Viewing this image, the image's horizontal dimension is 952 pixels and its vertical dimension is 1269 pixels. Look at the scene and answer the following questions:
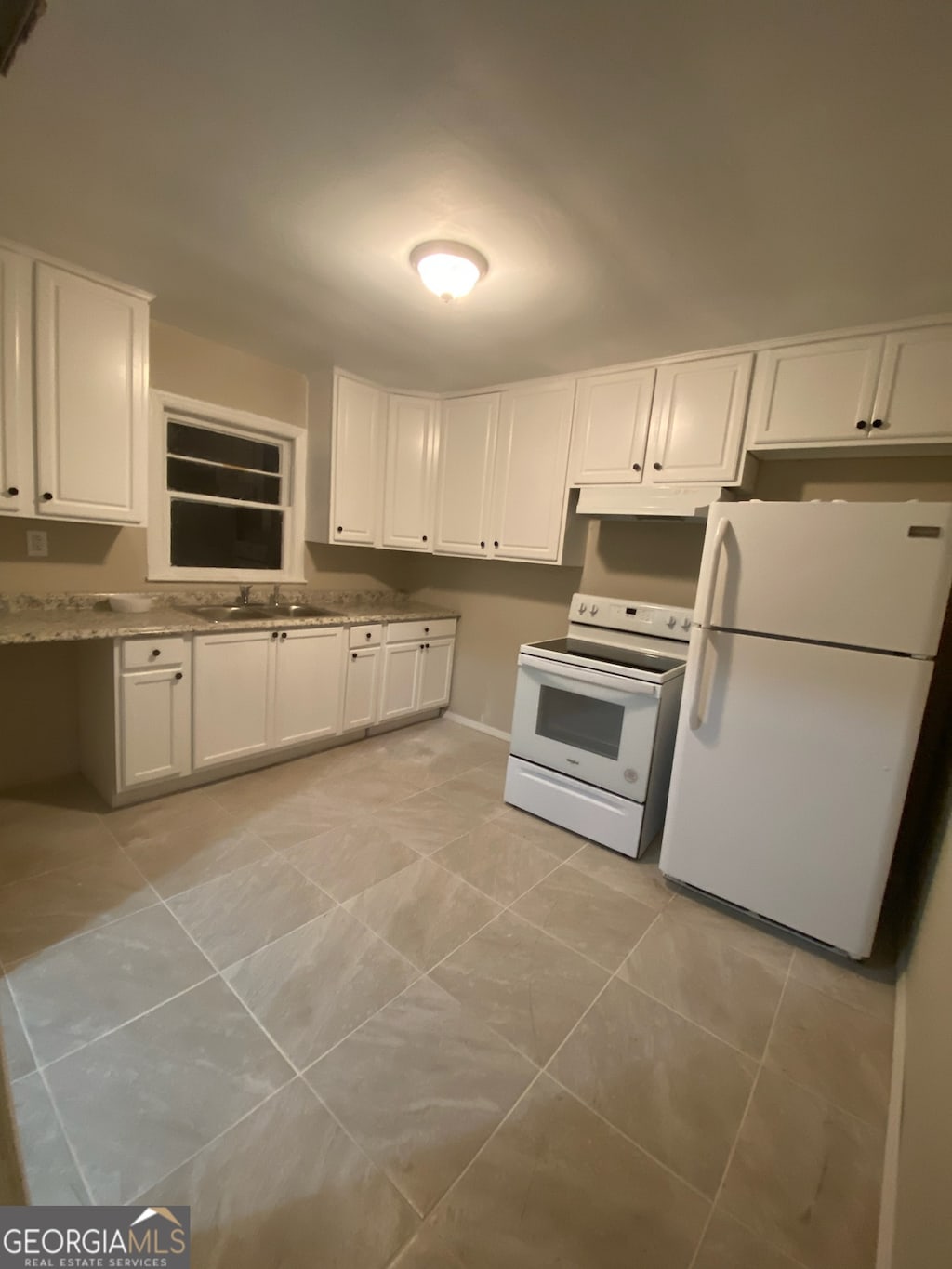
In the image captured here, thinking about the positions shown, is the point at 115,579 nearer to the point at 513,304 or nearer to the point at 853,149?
the point at 513,304

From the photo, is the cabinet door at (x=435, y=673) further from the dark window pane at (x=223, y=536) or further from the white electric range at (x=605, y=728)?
the dark window pane at (x=223, y=536)

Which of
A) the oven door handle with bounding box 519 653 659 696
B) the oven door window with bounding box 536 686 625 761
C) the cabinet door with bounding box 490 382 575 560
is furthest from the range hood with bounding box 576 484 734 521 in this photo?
the oven door window with bounding box 536 686 625 761

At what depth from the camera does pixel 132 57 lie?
1.17 meters

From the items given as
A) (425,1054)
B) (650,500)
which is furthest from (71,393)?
(425,1054)

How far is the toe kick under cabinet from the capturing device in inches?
91.4

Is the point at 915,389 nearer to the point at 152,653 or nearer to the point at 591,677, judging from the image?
the point at 591,677

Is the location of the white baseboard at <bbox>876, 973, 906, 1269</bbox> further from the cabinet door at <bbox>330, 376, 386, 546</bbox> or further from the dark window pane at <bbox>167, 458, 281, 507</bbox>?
the dark window pane at <bbox>167, 458, 281, 507</bbox>

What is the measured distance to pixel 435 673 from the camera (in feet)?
12.7

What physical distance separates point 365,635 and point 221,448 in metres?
1.44

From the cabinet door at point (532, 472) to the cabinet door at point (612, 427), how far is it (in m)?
0.09

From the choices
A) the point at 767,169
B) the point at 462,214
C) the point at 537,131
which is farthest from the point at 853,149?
the point at 462,214

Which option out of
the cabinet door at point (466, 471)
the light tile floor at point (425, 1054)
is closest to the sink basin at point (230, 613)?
the light tile floor at point (425, 1054)

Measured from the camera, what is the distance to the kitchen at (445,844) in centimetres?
113

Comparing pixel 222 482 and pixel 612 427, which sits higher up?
pixel 612 427
